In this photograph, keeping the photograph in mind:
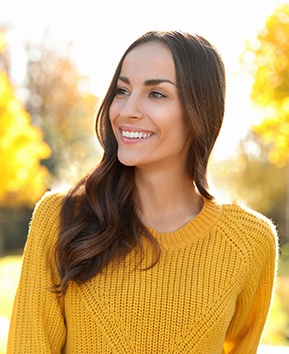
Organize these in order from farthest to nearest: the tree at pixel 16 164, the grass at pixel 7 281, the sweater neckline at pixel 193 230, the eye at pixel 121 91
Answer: the tree at pixel 16 164
the grass at pixel 7 281
the sweater neckline at pixel 193 230
the eye at pixel 121 91

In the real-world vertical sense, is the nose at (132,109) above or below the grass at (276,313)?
above

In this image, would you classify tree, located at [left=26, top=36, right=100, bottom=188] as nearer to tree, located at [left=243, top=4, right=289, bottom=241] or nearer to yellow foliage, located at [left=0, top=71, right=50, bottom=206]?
yellow foliage, located at [left=0, top=71, right=50, bottom=206]

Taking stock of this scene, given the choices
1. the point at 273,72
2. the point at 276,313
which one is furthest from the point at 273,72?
the point at 276,313

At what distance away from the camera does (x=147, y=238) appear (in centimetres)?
270

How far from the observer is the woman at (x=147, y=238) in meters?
2.54

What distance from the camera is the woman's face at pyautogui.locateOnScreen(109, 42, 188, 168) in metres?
2.53

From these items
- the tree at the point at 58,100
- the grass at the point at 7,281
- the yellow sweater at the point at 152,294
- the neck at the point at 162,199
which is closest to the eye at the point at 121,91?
the neck at the point at 162,199

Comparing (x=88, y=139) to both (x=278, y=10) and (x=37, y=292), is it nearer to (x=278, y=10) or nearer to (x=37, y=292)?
(x=278, y=10)

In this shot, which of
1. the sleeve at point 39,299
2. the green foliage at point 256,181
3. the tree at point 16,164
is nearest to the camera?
the sleeve at point 39,299

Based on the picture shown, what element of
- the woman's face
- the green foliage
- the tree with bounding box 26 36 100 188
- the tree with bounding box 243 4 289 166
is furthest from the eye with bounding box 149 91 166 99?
the tree with bounding box 26 36 100 188

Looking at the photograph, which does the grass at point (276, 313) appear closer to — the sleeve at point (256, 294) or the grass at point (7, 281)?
the grass at point (7, 281)

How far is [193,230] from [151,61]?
70 centimetres

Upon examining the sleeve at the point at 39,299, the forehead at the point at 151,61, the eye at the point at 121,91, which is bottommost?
the sleeve at the point at 39,299

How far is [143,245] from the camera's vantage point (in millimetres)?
2699
